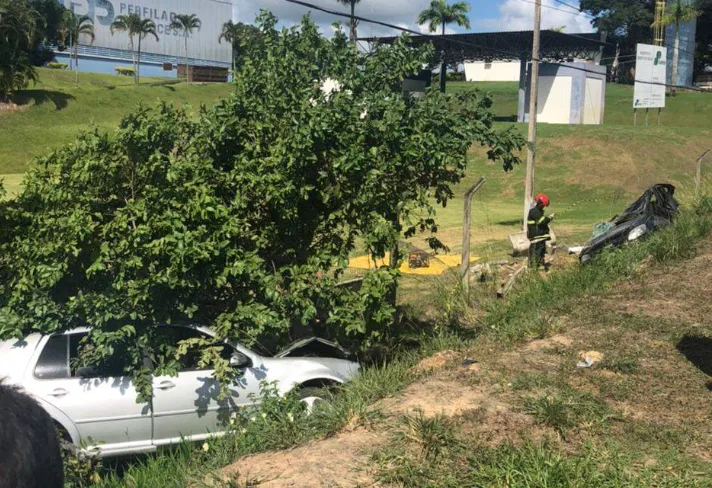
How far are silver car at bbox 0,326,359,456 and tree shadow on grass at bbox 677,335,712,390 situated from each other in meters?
3.36

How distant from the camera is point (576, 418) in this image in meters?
5.08

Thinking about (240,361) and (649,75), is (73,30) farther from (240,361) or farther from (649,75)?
(240,361)

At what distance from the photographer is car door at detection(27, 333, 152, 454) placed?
650 cm

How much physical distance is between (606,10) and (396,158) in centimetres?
10633

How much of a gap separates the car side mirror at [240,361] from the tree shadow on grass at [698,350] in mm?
3977

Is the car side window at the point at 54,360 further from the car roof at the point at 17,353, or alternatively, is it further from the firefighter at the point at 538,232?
the firefighter at the point at 538,232

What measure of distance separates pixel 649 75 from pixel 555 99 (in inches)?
457

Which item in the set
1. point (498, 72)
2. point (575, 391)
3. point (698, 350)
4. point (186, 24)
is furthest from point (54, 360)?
point (498, 72)

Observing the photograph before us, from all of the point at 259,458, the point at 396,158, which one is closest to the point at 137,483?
the point at 259,458

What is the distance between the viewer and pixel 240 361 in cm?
705

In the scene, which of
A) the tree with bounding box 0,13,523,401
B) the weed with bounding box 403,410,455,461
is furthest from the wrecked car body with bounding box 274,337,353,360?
the weed with bounding box 403,410,455,461

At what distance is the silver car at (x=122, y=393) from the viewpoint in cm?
649

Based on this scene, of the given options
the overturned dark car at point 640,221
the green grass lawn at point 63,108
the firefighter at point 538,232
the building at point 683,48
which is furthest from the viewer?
the building at point 683,48

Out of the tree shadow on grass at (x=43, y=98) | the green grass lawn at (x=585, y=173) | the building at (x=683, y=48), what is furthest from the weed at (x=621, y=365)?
the building at (x=683, y=48)
